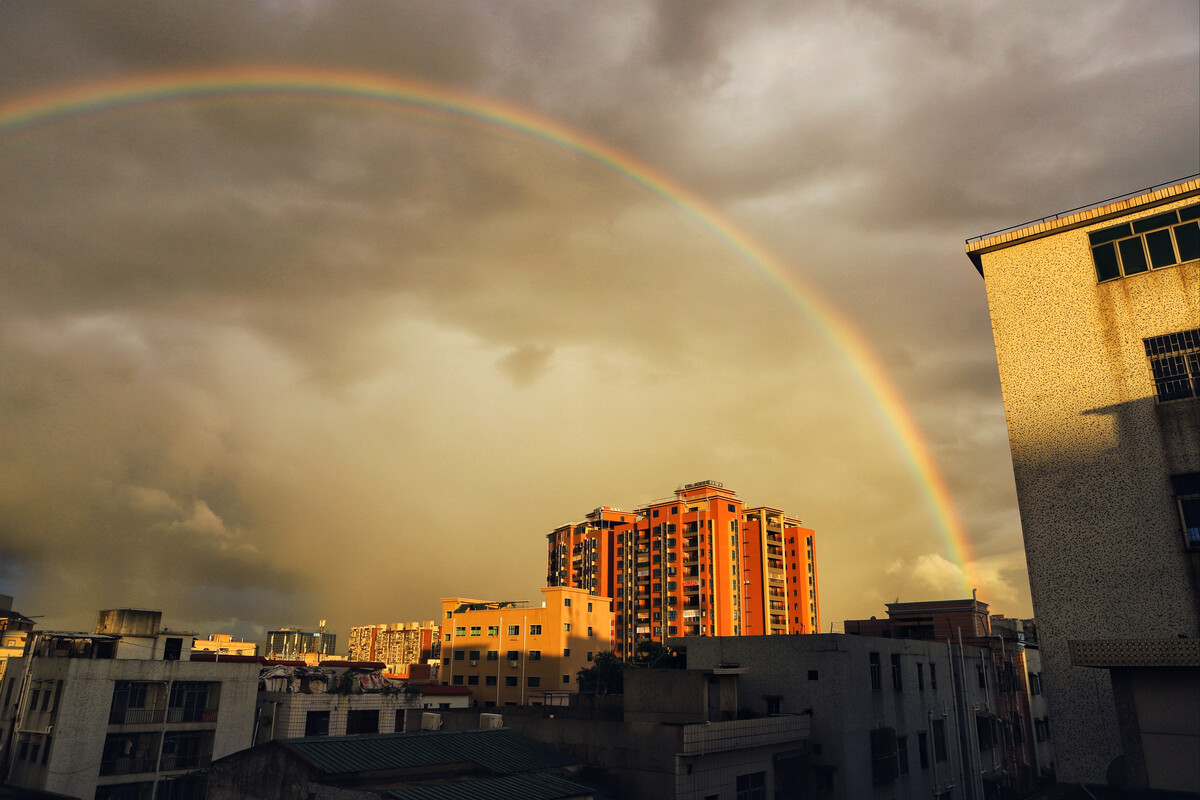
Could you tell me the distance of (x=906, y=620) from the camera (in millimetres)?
72875

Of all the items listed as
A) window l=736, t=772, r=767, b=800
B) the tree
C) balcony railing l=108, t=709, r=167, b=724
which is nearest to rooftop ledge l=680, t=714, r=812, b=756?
window l=736, t=772, r=767, b=800

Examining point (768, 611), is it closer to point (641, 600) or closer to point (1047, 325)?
point (641, 600)

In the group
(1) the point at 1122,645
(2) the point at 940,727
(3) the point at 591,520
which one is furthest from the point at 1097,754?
(3) the point at 591,520

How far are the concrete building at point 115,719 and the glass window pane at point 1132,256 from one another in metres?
59.6

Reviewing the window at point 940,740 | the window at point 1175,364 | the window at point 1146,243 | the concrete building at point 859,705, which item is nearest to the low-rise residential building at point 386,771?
the concrete building at point 859,705

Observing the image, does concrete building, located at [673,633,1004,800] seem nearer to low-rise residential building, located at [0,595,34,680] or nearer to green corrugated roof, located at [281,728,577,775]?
green corrugated roof, located at [281,728,577,775]

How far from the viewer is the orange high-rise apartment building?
137625 millimetres

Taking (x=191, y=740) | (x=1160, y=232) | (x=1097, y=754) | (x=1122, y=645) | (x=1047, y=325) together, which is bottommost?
(x=191, y=740)

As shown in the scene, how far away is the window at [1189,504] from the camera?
89.4 feet

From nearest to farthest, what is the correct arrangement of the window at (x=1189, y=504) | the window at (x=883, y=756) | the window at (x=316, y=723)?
the window at (x=1189, y=504)
the window at (x=883, y=756)
the window at (x=316, y=723)

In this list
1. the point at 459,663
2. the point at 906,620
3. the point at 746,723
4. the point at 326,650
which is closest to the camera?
the point at 746,723

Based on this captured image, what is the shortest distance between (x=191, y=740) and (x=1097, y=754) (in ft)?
179

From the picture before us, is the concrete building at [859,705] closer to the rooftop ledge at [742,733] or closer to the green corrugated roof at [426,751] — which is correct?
the rooftop ledge at [742,733]

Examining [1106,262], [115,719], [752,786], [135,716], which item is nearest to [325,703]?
[135,716]
